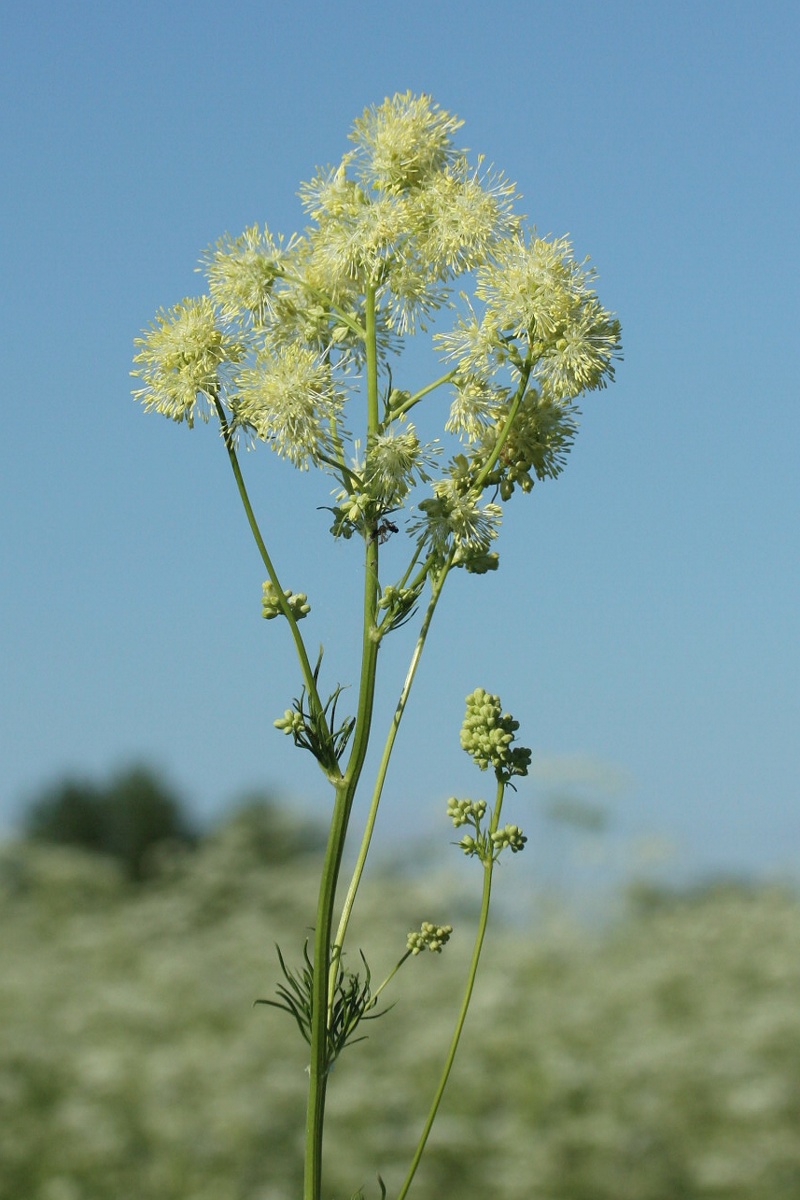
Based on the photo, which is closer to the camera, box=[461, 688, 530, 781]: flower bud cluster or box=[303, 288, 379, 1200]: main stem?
box=[303, 288, 379, 1200]: main stem

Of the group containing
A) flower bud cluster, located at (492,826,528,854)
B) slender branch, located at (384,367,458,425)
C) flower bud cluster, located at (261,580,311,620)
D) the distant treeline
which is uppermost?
the distant treeline

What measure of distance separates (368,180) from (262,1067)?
2.48 metres

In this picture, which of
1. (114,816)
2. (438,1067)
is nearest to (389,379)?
(438,1067)

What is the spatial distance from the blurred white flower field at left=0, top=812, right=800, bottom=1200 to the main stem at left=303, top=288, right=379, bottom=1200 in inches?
45.0

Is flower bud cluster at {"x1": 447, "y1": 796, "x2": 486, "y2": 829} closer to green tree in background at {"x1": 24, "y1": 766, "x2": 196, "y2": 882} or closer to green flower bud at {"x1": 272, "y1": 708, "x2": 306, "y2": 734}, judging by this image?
green flower bud at {"x1": 272, "y1": 708, "x2": 306, "y2": 734}

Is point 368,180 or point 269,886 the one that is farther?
point 269,886

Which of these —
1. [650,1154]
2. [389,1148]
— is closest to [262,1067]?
[389,1148]

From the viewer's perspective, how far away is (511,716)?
→ 5.94ft

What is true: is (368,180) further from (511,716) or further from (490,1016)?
(490,1016)

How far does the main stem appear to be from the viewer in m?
1.59

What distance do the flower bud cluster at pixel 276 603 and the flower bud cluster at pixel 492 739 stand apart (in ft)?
1.06

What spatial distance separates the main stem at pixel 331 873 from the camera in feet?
5.23

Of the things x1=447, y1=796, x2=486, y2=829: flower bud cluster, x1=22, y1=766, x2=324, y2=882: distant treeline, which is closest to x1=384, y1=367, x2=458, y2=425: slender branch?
x1=447, y1=796, x2=486, y2=829: flower bud cluster

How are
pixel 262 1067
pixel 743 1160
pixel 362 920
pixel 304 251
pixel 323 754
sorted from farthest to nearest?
pixel 362 920, pixel 262 1067, pixel 743 1160, pixel 304 251, pixel 323 754
